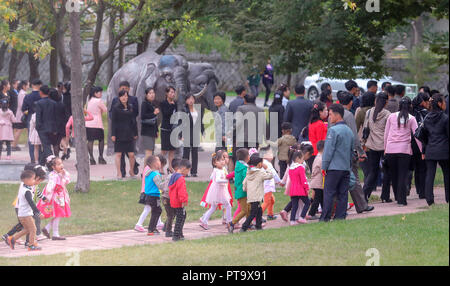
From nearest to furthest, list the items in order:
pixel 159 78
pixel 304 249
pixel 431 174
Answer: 1. pixel 304 249
2. pixel 431 174
3. pixel 159 78

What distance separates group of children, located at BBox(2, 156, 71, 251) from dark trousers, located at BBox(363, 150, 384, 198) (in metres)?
5.17

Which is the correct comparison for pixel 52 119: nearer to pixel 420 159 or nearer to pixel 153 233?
pixel 153 233

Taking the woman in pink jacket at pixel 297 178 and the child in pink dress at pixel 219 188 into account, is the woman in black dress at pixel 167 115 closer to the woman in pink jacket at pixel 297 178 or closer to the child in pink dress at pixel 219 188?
the child in pink dress at pixel 219 188

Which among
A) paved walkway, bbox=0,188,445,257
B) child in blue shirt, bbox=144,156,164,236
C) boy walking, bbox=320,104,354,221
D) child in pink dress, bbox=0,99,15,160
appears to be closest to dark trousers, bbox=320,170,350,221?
boy walking, bbox=320,104,354,221

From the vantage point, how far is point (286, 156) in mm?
14234

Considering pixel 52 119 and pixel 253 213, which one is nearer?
pixel 253 213

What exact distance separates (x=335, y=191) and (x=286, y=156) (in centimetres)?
285

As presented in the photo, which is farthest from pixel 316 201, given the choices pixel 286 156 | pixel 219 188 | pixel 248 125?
pixel 248 125

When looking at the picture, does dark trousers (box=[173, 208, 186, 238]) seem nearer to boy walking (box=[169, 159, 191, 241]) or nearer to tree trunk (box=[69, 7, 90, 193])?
boy walking (box=[169, 159, 191, 241])

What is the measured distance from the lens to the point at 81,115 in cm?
1512

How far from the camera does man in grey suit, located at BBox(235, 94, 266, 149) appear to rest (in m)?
15.0
